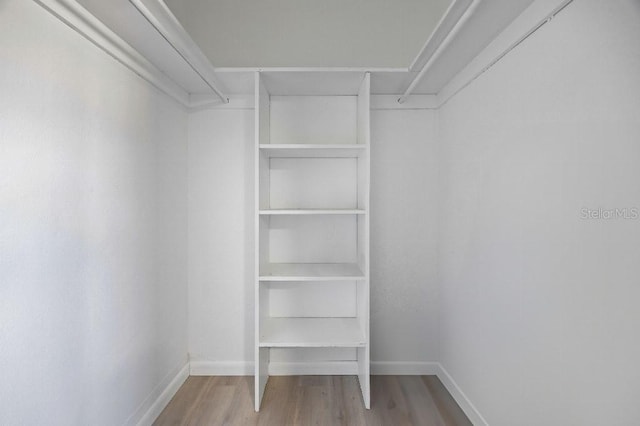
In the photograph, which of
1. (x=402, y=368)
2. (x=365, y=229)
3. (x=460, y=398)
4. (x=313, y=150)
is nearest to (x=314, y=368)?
(x=402, y=368)

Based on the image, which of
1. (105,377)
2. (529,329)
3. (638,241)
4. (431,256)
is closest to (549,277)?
(529,329)

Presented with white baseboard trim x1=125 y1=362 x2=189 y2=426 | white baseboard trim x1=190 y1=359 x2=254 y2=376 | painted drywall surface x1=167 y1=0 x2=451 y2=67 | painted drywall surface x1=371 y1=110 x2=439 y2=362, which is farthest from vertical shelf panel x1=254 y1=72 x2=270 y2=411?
painted drywall surface x1=371 y1=110 x2=439 y2=362

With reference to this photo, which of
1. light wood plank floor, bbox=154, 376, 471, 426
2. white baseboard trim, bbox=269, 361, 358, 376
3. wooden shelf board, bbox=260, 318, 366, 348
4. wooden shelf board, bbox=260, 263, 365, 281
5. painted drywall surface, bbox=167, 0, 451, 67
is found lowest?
light wood plank floor, bbox=154, 376, 471, 426

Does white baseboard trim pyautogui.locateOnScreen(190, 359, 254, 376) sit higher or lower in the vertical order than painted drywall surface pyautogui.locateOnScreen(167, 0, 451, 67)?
lower

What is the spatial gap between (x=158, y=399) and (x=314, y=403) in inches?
36.4

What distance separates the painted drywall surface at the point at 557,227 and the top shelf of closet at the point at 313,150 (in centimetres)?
71

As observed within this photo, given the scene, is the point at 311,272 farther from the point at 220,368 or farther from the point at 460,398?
→ the point at 460,398

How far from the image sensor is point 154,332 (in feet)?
7.32

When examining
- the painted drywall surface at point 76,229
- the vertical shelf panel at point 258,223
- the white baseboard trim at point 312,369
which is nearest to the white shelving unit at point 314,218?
the white baseboard trim at point 312,369

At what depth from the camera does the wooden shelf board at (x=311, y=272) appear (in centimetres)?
235

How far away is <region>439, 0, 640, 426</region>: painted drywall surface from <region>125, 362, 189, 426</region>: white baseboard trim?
180 centimetres

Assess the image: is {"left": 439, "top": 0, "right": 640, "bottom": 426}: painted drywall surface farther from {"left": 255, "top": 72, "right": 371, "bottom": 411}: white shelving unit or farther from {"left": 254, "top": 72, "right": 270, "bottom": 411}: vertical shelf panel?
{"left": 254, "top": 72, "right": 270, "bottom": 411}: vertical shelf panel

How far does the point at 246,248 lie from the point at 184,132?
924mm

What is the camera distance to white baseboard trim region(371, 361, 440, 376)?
2789 mm
